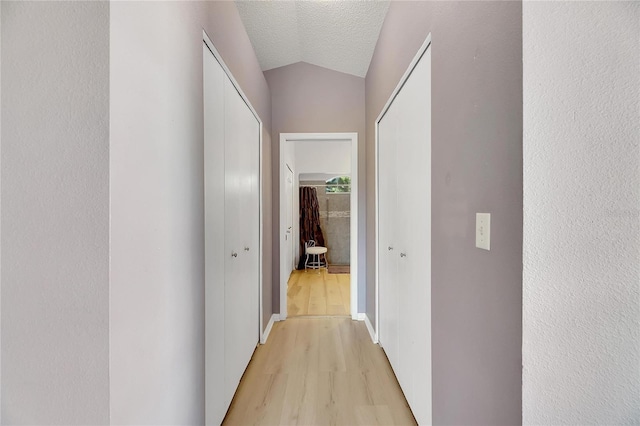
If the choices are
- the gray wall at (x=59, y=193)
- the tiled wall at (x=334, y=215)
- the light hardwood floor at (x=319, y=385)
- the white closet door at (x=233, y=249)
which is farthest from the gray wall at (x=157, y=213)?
the tiled wall at (x=334, y=215)

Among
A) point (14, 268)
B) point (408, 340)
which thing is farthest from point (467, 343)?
point (14, 268)

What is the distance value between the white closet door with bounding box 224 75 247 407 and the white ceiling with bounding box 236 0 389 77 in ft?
2.64

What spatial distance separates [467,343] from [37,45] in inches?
59.3

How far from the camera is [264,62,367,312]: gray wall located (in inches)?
103

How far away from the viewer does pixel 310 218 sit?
5.33 m

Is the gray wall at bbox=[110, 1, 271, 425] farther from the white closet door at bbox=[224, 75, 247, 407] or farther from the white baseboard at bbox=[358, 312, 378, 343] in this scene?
the white baseboard at bbox=[358, 312, 378, 343]

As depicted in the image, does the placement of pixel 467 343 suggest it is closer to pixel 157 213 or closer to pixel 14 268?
pixel 157 213

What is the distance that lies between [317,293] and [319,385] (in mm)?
1859

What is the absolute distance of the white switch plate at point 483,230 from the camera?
739 millimetres

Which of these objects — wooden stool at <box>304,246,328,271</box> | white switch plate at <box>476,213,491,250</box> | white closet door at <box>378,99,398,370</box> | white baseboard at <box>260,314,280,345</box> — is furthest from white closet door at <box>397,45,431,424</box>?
wooden stool at <box>304,246,328,271</box>

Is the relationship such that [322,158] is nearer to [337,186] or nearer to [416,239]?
[337,186]

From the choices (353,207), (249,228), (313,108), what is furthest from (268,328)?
(313,108)

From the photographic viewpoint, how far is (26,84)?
2.02ft

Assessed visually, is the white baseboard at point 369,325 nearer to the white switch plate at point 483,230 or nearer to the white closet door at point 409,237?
the white closet door at point 409,237
